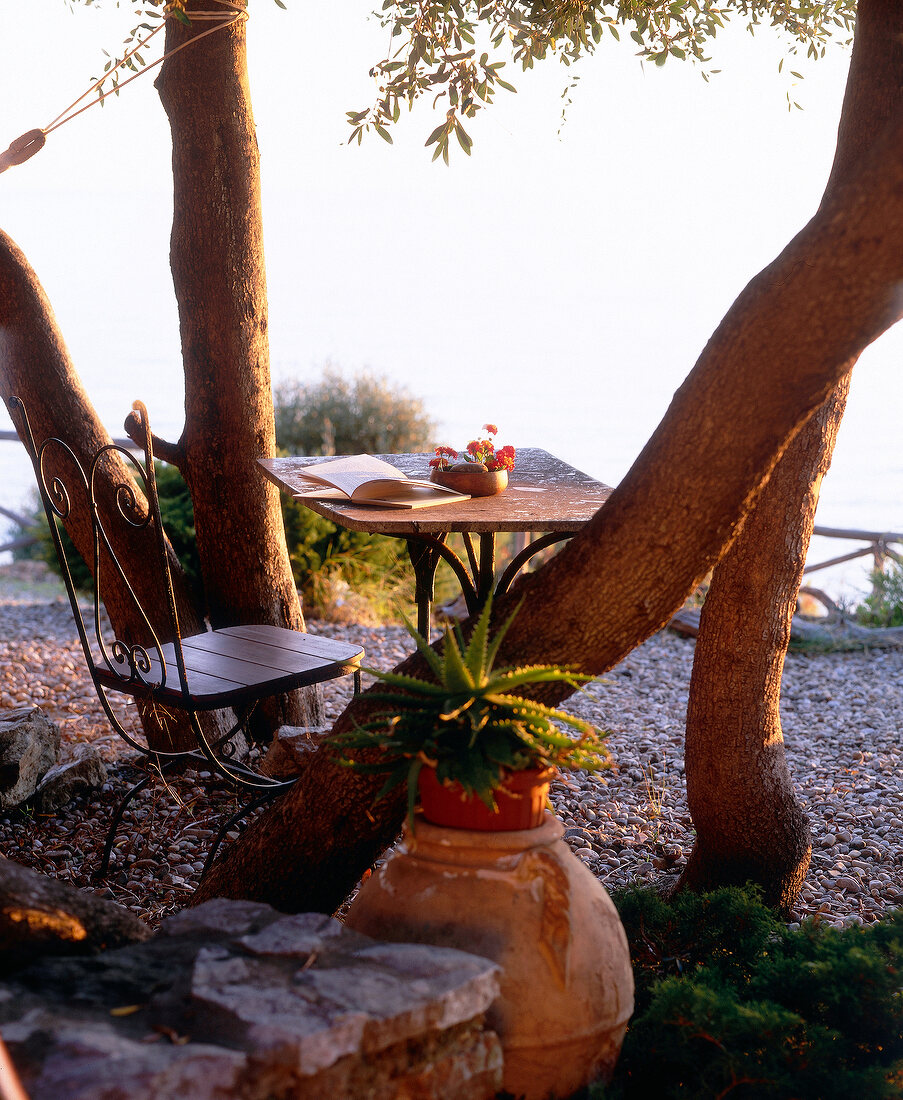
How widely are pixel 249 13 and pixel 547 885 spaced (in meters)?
2.69

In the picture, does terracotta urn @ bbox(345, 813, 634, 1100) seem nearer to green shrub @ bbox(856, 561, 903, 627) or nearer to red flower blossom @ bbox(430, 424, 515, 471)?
red flower blossom @ bbox(430, 424, 515, 471)

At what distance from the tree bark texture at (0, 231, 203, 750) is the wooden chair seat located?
29 cm

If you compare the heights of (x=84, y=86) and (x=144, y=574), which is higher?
(x=84, y=86)

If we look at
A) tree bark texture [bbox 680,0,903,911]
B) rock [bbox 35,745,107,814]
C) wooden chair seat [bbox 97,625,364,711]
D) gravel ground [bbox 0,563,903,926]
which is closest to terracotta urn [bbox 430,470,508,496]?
wooden chair seat [bbox 97,625,364,711]

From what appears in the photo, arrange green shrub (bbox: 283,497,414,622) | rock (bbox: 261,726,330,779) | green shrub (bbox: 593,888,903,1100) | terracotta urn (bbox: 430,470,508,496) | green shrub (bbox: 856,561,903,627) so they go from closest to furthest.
A: green shrub (bbox: 593,888,903,1100) < terracotta urn (bbox: 430,470,508,496) < rock (bbox: 261,726,330,779) < green shrub (bbox: 283,497,414,622) < green shrub (bbox: 856,561,903,627)

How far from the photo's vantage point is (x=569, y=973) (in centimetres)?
136

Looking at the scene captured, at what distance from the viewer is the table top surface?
2055 mm

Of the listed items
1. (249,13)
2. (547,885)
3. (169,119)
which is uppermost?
(249,13)

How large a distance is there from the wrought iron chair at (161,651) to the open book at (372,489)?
0.41 metres

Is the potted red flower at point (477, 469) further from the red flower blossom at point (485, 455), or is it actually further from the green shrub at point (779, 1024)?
the green shrub at point (779, 1024)

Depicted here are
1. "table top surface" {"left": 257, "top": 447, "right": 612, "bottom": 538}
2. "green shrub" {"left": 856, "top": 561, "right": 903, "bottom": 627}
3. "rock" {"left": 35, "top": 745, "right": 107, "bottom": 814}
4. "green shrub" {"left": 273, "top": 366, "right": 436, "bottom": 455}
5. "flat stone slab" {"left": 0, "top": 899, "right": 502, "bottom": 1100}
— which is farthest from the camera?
"green shrub" {"left": 273, "top": 366, "right": 436, "bottom": 455}

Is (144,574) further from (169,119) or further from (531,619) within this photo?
(531,619)

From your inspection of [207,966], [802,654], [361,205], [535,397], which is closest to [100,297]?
[361,205]

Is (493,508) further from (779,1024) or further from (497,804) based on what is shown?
(779,1024)
